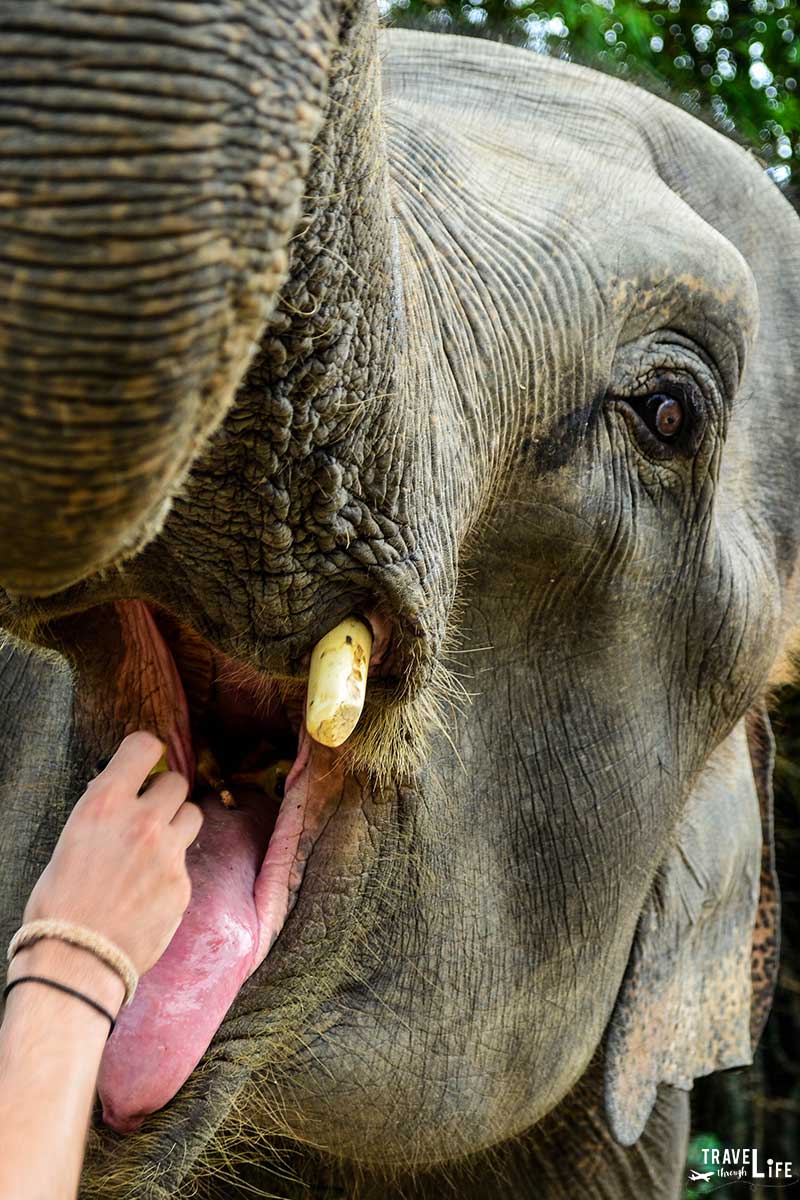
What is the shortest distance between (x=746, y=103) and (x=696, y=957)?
8.53 ft

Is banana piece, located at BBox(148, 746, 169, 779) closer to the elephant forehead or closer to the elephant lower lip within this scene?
the elephant lower lip

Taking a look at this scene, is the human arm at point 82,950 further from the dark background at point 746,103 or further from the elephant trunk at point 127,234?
the dark background at point 746,103

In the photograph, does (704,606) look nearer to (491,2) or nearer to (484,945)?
(484,945)

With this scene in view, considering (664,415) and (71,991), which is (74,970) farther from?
(664,415)

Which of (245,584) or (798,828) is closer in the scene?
(245,584)

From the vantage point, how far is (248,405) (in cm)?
115

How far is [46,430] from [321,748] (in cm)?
82

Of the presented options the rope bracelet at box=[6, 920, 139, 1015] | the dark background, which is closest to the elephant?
the rope bracelet at box=[6, 920, 139, 1015]

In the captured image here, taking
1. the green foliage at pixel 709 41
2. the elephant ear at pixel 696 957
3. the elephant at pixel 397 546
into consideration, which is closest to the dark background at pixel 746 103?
the green foliage at pixel 709 41

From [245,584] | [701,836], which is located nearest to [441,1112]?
[701,836]

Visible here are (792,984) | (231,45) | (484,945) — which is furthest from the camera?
(792,984)

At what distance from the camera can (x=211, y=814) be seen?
1.63m

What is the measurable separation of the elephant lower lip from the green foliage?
2424 millimetres

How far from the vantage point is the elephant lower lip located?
1.54 metres
